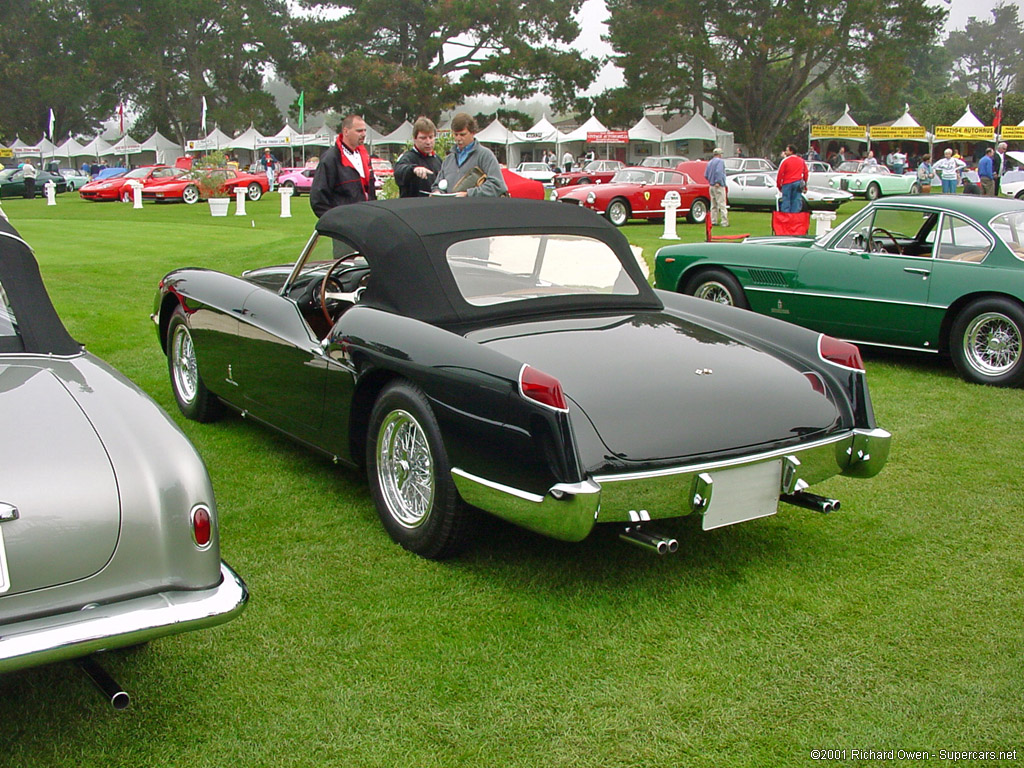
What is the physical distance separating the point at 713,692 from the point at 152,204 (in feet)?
111

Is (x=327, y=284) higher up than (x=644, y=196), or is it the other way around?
(x=644, y=196)

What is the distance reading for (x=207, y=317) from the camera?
17.8ft

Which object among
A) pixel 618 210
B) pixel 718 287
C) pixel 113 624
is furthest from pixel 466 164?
pixel 618 210

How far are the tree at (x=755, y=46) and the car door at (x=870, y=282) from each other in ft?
163

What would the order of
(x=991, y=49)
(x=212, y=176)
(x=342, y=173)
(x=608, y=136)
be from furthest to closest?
(x=991, y=49) → (x=608, y=136) → (x=212, y=176) → (x=342, y=173)

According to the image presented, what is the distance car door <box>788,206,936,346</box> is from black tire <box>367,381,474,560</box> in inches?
191

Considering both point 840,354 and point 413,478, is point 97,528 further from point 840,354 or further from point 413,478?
point 840,354

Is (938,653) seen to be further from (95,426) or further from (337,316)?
(337,316)

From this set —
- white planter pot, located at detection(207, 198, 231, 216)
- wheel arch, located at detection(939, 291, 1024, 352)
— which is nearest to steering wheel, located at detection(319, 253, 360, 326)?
wheel arch, located at detection(939, 291, 1024, 352)

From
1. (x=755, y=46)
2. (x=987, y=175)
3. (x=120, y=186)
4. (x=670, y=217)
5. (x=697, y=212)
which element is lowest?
(x=670, y=217)

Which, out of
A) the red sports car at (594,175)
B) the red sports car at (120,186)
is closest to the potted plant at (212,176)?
the red sports car at (120,186)

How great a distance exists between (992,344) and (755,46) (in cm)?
5289

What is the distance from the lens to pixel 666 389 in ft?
11.9

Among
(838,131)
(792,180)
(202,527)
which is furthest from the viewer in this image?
(838,131)
